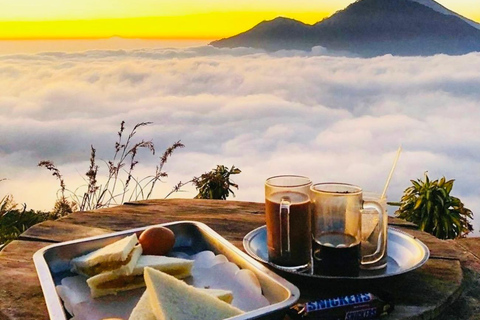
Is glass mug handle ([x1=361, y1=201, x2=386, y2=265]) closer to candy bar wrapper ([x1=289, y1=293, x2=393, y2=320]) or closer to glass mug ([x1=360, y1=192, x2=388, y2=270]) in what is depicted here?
glass mug ([x1=360, y1=192, x2=388, y2=270])

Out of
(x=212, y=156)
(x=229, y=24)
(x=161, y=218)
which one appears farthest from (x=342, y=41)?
(x=161, y=218)

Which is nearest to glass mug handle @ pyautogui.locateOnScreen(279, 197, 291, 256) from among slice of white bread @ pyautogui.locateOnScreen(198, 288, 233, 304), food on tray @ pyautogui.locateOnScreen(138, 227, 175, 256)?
slice of white bread @ pyautogui.locateOnScreen(198, 288, 233, 304)

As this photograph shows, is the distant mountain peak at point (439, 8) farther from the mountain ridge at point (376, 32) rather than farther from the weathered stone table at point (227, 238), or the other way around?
the weathered stone table at point (227, 238)

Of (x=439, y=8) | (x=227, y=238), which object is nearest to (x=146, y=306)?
(x=227, y=238)

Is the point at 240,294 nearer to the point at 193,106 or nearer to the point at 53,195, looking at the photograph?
the point at 53,195

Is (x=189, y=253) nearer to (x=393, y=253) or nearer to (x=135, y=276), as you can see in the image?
(x=135, y=276)
